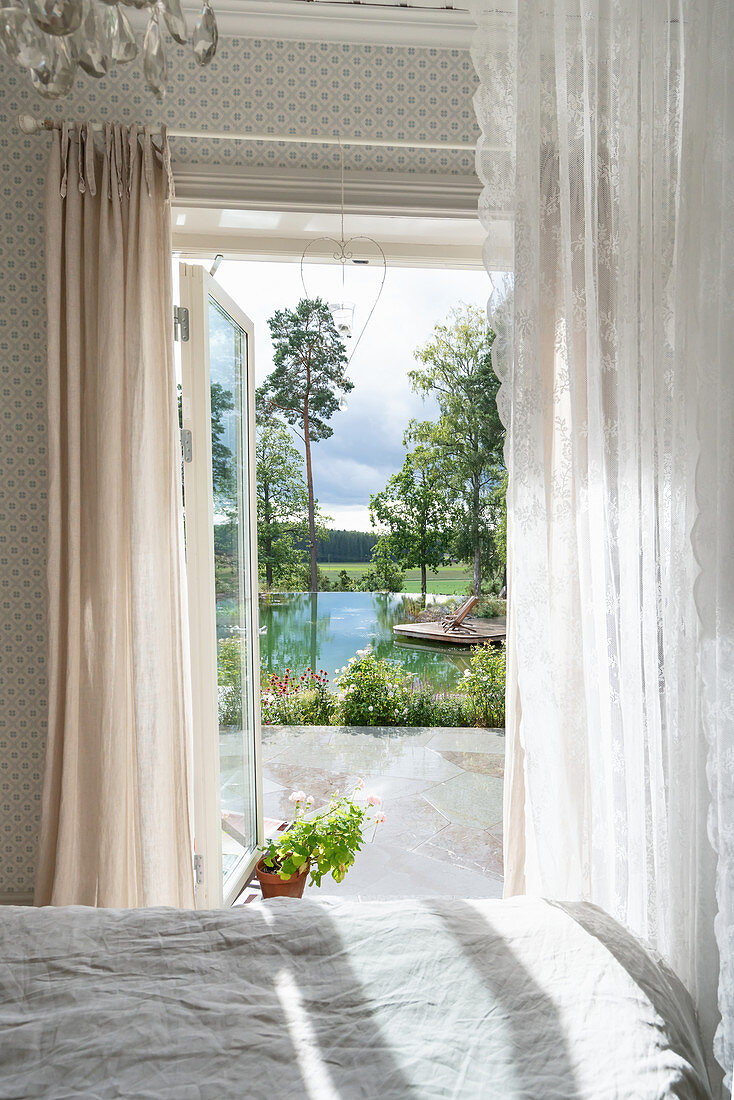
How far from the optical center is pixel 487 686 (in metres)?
6.32

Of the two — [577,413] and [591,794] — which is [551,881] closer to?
[591,794]

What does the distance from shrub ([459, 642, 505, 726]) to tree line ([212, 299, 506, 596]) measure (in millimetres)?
1289

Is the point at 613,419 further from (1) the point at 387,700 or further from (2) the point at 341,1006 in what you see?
(1) the point at 387,700

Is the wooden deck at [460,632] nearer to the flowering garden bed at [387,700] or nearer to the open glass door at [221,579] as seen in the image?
the flowering garden bed at [387,700]

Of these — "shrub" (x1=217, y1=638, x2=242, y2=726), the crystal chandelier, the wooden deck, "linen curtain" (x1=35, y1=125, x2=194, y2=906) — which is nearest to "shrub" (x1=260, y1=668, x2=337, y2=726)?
the wooden deck

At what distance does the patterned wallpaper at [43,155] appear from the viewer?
2.43m

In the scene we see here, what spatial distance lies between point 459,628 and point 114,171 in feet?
18.6

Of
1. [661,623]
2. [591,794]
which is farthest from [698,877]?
[661,623]

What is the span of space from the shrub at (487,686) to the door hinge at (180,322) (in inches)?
178

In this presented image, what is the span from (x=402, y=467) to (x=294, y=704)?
275cm

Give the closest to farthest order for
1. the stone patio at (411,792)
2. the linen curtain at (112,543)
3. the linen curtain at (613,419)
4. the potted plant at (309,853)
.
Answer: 1. the linen curtain at (613,419)
2. the linen curtain at (112,543)
3. the potted plant at (309,853)
4. the stone patio at (411,792)

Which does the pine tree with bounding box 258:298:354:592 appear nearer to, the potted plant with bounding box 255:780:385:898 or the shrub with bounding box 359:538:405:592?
the shrub with bounding box 359:538:405:592

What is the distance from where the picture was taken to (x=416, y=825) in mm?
4047

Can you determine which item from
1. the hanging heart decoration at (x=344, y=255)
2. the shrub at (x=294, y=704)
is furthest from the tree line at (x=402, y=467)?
the hanging heart decoration at (x=344, y=255)
